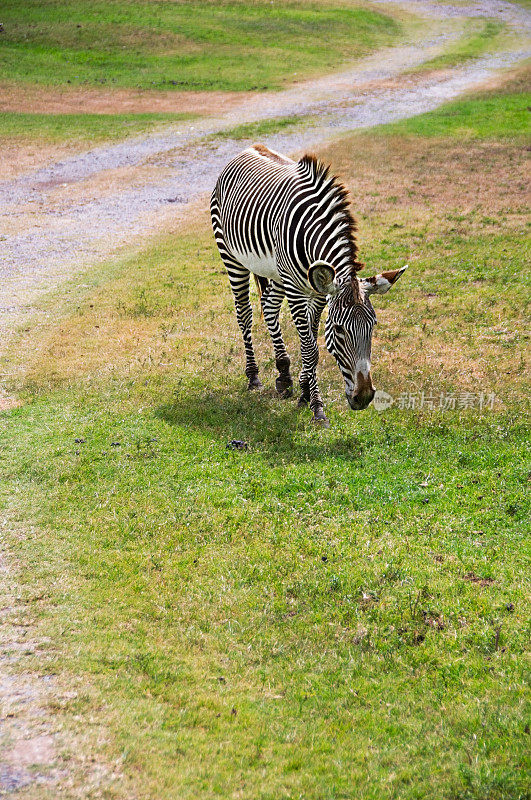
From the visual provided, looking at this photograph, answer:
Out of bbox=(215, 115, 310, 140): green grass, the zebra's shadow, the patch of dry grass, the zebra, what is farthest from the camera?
bbox=(215, 115, 310, 140): green grass

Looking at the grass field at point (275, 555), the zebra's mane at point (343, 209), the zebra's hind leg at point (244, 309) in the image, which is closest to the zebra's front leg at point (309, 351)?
the grass field at point (275, 555)

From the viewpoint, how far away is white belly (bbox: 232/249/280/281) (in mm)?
12781

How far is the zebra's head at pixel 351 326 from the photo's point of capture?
10211mm

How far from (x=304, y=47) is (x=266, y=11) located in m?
8.41

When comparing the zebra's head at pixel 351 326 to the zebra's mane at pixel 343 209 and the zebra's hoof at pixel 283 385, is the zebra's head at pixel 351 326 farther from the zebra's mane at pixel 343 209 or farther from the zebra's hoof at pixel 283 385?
the zebra's hoof at pixel 283 385

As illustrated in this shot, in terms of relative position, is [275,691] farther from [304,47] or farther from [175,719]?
[304,47]

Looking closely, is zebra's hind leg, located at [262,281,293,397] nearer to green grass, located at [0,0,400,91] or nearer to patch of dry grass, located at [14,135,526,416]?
patch of dry grass, located at [14,135,526,416]

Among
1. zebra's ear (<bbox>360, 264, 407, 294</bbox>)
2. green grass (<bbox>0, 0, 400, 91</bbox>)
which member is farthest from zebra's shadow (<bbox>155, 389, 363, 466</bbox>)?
green grass (<bbox>0, 0, 400, 91</bbox>)

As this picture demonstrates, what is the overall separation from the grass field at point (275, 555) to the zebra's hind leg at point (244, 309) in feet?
1.37

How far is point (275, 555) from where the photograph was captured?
8562 mm

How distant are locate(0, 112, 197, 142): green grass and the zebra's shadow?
26.1 meters

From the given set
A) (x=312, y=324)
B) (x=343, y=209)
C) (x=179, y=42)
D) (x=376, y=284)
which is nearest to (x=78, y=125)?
(x=179, y=42)

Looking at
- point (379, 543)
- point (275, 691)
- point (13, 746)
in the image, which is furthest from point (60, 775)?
point (379, 543)

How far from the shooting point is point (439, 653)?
6.90 meters
